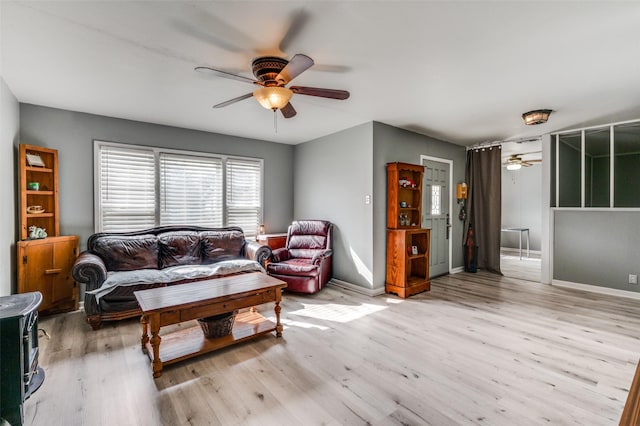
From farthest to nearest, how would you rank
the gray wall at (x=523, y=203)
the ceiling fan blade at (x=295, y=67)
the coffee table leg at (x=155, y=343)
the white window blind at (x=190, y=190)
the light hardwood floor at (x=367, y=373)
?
the gray wall at (x=523, y=203)
the white window blind at (x=190, y=190)
the coffee table leg at (x=155, y=343)
the ceiling fan blade at (x=295, y=67)
the light hardwood floor at (x=367, y=373)

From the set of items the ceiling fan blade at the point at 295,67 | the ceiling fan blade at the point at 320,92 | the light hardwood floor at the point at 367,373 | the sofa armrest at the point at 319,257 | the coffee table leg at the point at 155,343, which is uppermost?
the ceiling fan blade at the point at 295,67

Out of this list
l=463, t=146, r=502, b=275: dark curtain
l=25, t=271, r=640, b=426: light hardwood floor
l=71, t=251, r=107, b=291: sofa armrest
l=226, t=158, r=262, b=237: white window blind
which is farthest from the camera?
l=463, t=146, r=502, b=275: dark curtain

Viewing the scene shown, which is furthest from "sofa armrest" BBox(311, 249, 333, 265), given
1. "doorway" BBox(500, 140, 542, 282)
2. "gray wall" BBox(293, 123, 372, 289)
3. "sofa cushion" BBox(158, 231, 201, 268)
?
"doorway" BBox(500, 140, 542, 282)

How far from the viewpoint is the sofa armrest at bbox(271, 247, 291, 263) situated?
477 centimetres

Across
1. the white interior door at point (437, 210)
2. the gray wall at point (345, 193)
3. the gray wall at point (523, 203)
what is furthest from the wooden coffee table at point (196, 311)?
the gray wall at point (523, 203)

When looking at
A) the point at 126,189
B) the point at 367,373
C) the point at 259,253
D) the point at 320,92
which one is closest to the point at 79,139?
the point at 126,189

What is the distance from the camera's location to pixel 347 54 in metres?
2.49

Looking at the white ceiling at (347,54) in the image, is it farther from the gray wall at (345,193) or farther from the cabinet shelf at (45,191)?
the gray wall at (345,193)

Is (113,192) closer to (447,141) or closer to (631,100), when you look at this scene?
(447,141)

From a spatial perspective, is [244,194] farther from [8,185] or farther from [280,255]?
[8,185]

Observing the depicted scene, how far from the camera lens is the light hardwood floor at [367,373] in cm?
190

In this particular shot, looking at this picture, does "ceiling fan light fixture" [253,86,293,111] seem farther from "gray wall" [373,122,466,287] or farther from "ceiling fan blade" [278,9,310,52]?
"gray wall" [373,122,466,287]

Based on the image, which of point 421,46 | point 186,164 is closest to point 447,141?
point 421,46

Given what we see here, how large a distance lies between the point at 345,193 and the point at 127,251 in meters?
3.28
